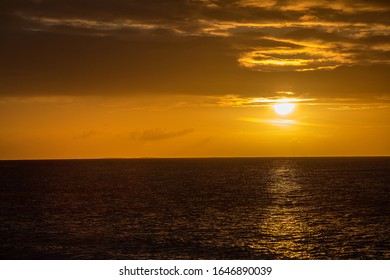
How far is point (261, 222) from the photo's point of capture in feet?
278

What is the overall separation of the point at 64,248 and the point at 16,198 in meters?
75.7

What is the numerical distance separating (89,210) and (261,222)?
3666 centimetres

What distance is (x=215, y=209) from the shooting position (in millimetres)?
102438
